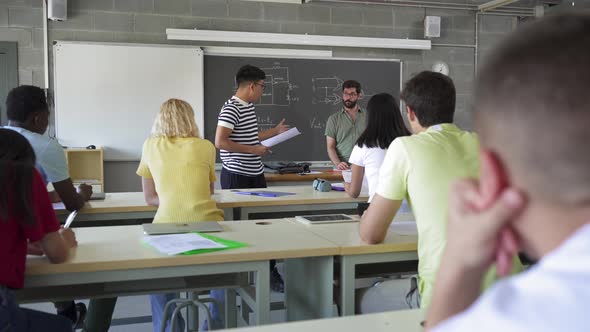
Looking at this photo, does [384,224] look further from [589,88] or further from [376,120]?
[589,88]

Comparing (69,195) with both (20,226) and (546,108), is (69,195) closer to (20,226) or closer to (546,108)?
(20,226)

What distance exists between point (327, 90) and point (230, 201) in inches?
130

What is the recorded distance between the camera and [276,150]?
259 inches

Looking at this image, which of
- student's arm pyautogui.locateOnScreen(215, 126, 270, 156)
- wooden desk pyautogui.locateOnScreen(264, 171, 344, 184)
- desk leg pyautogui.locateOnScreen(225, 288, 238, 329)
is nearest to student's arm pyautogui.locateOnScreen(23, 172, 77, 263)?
desk leg pyautogui.locateOnScreen(225, 288, 238, 329)

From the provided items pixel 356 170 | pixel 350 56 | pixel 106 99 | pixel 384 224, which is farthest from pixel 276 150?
pixel 384 224

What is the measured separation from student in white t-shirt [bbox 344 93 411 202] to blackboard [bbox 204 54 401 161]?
316 cm

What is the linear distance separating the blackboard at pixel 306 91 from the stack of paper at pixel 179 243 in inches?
157

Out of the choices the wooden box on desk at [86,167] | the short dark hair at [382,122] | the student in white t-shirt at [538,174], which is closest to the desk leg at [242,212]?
the short dark hair at [382,122]

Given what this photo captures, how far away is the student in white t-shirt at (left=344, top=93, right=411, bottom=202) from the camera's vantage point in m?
3.36

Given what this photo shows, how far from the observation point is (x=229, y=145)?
4.35 metres

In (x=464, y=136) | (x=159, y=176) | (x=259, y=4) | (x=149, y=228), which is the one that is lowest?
(x=149, y=228)

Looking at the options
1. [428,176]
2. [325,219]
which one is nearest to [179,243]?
[325,219]

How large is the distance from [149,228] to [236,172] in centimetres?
199

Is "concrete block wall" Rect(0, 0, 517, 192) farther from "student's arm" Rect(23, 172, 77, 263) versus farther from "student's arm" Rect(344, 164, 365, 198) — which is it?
"student's arm" Rect(23, 172, 77, 263)
